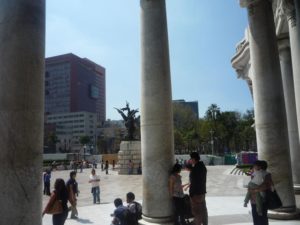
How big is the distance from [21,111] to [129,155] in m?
41.7

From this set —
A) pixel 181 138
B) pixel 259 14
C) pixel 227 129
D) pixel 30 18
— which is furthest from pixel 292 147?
pixel 227 129

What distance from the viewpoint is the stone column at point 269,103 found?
990cm

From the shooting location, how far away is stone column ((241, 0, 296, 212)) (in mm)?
9905

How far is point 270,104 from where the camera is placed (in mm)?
10117

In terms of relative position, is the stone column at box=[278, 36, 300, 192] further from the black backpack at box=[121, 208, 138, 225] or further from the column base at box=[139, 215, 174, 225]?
the black backpack at box=[121, 208, 138, 225]

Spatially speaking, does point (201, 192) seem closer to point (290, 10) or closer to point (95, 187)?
point (290, 10)

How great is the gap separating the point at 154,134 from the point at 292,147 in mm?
9177

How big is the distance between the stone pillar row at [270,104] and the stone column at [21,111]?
7018mm

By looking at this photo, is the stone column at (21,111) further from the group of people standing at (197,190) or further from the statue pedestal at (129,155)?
the statue pedestal at (129,155)

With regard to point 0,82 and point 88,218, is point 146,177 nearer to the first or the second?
point 0,82

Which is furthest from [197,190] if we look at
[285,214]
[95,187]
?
[95,187]

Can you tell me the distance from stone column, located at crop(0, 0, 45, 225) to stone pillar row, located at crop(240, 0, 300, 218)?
7.02 meters

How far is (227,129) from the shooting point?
349 ft

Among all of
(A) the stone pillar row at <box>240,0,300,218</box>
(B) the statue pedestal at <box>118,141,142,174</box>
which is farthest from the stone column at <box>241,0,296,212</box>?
(B) the statue pedestal at <box>118,141,142,174</box>
